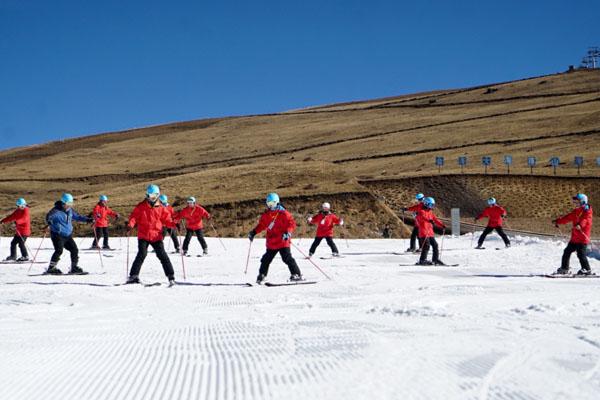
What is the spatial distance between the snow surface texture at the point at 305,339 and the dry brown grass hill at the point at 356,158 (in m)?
28.8

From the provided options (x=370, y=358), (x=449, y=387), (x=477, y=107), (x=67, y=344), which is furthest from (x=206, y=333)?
(x=477, y=107)

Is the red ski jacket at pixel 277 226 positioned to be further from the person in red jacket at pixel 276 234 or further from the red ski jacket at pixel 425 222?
the red ski jacket at pixel 425 222

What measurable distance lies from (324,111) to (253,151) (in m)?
35.3

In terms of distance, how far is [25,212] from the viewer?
65.3 feet

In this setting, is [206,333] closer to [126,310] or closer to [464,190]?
[126,310]

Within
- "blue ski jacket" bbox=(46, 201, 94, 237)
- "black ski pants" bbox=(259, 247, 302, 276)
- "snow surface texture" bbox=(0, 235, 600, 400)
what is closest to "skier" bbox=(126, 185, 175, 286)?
"snow surface texture" bbox=(0, 235, 600, 400)

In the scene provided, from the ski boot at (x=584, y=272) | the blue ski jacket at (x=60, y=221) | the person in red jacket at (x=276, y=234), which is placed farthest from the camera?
the blue ski jacket at (x=60, y=221)

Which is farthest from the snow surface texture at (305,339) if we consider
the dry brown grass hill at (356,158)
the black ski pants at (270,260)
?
the dry brown grass hill at (356,158)

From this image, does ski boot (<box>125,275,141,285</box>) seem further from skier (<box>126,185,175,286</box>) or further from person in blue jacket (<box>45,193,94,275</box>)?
person in blue jacket (<box>45,193,94,275</box>)

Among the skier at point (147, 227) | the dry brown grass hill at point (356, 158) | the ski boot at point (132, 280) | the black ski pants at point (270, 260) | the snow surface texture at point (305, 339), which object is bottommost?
the snow surface texture at point (305, 339)

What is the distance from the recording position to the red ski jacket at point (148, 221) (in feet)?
44.2

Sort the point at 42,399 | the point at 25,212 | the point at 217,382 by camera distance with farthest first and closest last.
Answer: the point at 25,212
the point at 217,382
the point at 42,399

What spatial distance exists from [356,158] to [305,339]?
70009 mm

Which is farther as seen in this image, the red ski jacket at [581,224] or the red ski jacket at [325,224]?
the red ski jacket at [325,224]
